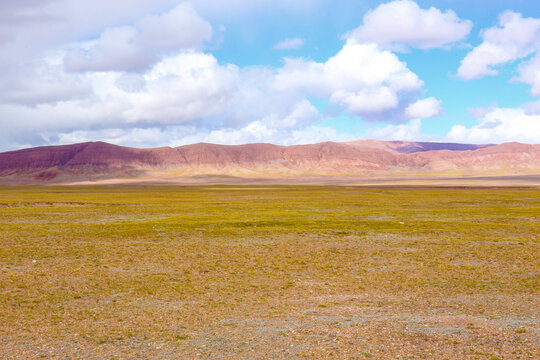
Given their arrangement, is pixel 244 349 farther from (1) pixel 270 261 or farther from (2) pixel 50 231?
(2) pixel 50 231

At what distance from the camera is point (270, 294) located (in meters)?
16.4

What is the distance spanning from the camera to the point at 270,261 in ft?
74.6

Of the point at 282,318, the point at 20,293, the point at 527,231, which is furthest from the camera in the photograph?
the point at 527,231

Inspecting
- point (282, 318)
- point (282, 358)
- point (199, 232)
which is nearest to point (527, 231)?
point (199, 232)

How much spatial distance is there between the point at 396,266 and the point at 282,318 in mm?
9865

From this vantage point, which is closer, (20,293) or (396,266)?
(20,293)

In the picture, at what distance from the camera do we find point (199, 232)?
33906 mm

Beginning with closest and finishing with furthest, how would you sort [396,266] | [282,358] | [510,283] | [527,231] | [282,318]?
1. [282,358]
2. [282,318]
3. [510,283]
4. [396,266]
5. [527,231]

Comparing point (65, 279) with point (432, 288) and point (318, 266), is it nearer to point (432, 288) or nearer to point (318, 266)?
point (318, 266)

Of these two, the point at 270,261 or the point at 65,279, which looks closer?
the point at 65,279

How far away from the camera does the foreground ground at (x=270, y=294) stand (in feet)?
36.4

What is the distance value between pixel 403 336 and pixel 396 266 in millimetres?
10184

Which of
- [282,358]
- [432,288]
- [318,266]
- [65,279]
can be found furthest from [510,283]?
[65,279]

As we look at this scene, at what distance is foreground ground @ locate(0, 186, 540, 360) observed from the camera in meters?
11.1
